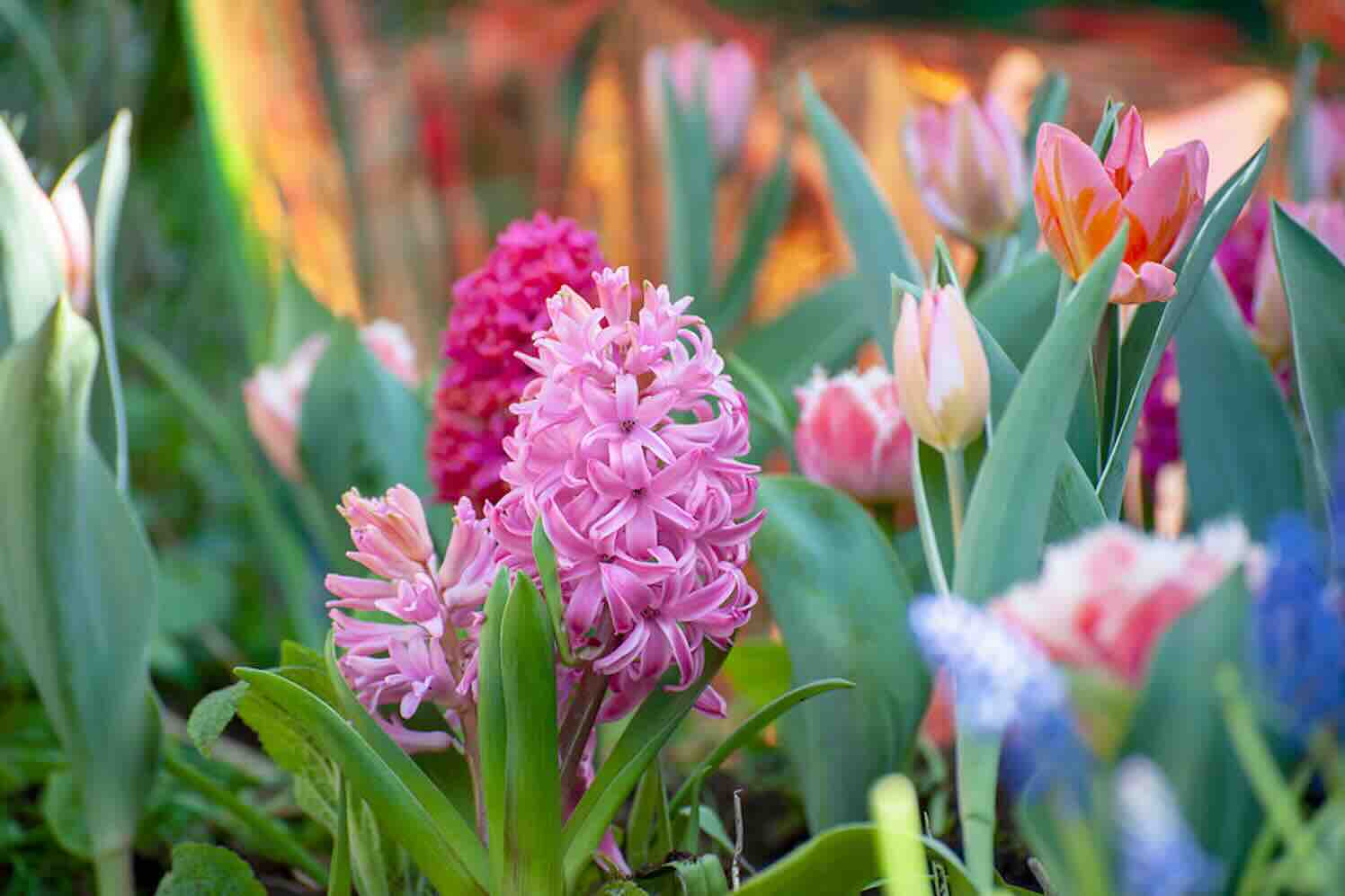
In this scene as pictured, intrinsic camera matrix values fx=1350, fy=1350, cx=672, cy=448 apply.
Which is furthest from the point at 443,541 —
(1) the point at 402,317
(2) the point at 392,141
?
(2) the point at 392,141

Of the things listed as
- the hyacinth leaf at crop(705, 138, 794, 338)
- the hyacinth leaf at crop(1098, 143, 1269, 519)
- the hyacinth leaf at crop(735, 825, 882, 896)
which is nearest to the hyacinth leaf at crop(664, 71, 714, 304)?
the hyacinth leaf at crop(705, 138, 794, 338)

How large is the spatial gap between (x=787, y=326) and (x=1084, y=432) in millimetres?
485

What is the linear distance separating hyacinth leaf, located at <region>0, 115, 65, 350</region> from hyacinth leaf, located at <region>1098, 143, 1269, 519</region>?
0.42m

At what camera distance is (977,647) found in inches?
9.8

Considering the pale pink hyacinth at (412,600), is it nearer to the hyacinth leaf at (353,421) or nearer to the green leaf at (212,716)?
the green leaf at (212,716)

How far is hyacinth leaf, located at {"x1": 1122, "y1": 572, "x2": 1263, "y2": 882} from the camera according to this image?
0.25m

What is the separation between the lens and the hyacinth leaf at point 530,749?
1.29ft

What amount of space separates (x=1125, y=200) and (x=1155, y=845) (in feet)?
0.77

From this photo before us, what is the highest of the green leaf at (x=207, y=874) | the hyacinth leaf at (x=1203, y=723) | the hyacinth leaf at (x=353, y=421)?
the hyacinth leaf at (x=1203, y=723)

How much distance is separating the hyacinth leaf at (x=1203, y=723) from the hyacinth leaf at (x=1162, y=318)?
0.19 m

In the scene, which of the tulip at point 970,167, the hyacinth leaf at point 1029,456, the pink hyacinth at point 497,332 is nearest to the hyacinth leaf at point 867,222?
the tulip at point 970,167

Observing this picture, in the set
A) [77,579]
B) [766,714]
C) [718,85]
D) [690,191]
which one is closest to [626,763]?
[766,714]

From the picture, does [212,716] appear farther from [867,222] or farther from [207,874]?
[867,222]

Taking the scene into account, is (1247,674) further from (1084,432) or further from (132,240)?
(132,240)
